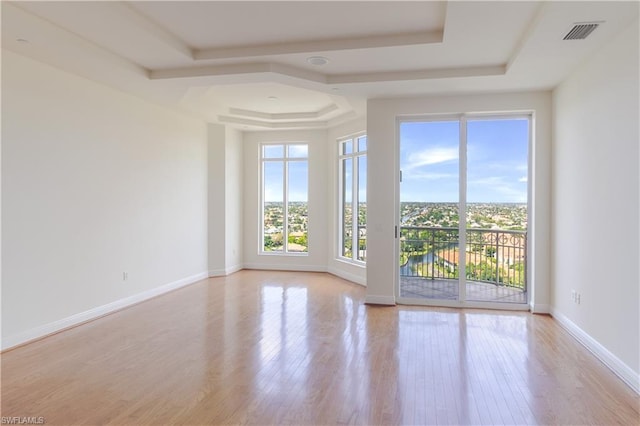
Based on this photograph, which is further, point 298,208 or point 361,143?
point 298,208

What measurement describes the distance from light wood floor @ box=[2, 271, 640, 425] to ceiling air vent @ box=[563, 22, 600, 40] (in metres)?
2.71

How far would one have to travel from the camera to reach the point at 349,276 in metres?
6.59

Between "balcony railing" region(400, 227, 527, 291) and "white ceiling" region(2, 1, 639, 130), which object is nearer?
"white ceiling" region(2, 1, 639, 130)

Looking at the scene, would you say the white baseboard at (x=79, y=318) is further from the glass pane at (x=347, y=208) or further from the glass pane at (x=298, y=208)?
the glass pane at (x=347, y=208)

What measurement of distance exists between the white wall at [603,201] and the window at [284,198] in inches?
175

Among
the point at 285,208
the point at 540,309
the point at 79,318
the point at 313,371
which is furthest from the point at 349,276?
the point at 79,318

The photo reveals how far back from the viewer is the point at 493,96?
471 cm

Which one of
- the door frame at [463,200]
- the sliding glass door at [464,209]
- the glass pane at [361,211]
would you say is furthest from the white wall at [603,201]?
the glass pane at [361,211]

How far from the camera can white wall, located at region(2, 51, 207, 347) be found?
3.53m

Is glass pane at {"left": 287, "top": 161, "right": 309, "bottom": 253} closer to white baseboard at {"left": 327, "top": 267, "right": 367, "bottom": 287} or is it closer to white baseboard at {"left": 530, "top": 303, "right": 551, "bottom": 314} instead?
white baseboard at {"left": 327, "top": 267, "right": 367, "bottom": 287}

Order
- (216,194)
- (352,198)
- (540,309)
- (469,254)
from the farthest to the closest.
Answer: (216,194)
(352,198)
(469,254)
(540,309)

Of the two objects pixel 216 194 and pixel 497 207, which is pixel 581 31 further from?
pixel 216 194

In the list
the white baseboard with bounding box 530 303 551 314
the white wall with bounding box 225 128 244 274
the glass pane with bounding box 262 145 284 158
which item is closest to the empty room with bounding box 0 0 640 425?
the white baseboard with bounding box 530 303 551 314
